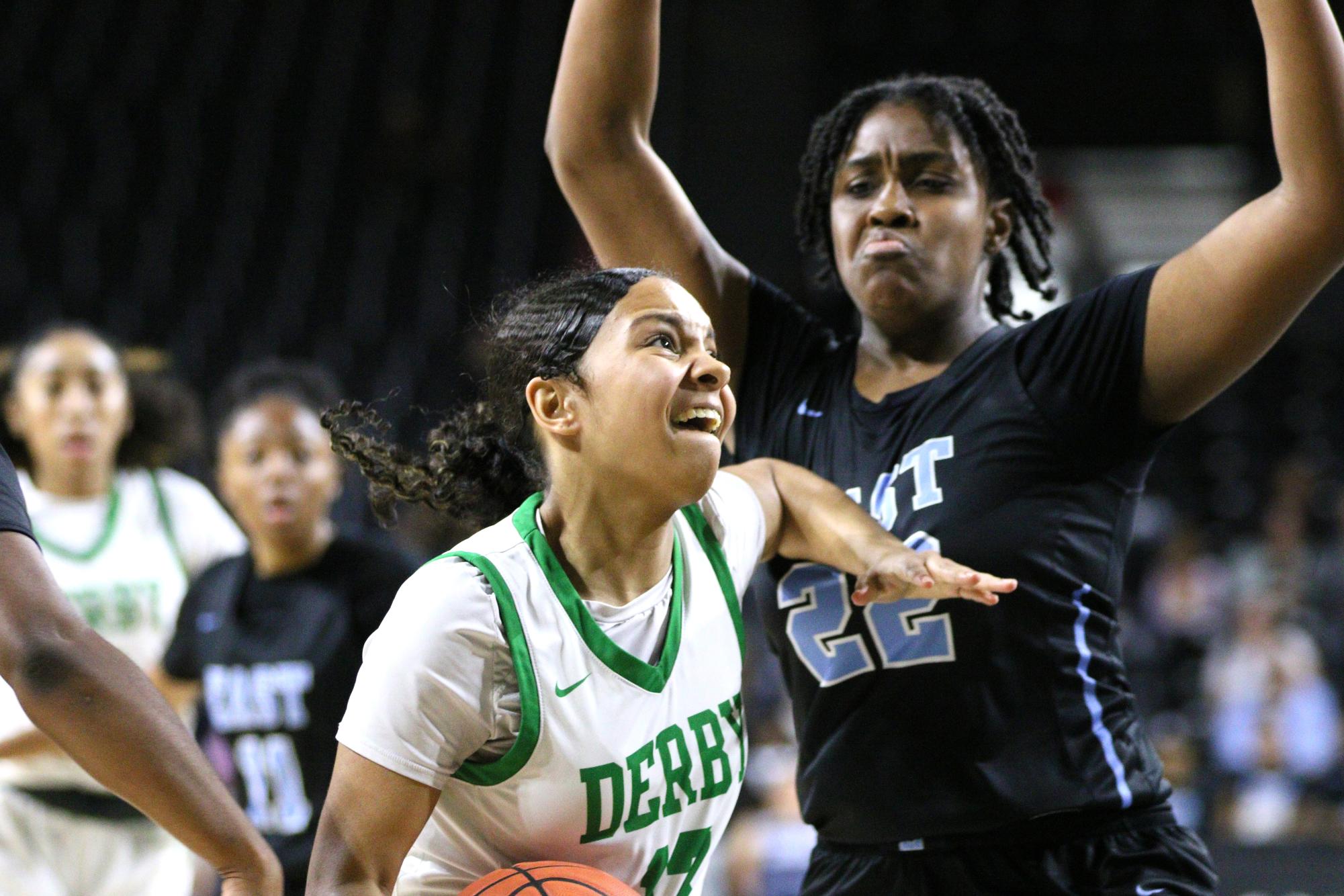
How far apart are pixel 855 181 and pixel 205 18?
31.3 feet

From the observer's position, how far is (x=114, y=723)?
1.76 m

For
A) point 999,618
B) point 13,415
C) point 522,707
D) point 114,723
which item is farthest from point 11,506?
point 13,415

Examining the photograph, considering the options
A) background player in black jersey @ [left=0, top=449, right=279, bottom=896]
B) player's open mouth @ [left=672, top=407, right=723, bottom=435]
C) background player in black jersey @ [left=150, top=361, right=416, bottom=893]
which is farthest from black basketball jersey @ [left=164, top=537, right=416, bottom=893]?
background player in black jersey @ [left=0, top=449, right=279, bottom=896]

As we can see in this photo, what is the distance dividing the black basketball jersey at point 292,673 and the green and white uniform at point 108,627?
317 mm

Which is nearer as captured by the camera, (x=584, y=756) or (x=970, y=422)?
(x=584, y=756)

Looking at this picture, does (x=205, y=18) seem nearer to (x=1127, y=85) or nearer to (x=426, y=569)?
(x=1127, y=85)

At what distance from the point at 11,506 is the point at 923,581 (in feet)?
3.95

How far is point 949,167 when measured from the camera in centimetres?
261

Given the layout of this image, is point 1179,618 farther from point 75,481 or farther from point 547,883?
point 547,883

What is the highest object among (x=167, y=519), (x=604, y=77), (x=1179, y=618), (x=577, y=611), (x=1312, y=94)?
(x=604, y=77)

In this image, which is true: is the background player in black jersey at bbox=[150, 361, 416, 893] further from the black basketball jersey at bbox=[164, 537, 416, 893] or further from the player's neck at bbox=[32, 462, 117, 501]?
the player's neck at bbox=[32, 462, 117, 501]

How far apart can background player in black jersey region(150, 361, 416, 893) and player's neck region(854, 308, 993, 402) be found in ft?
5.52

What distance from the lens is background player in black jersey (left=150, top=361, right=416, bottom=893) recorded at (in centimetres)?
385

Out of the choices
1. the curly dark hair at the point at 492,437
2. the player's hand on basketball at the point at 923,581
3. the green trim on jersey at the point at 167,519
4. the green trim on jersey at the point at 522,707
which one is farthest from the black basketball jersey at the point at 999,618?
the green trim on jersey at the point at 167,519
